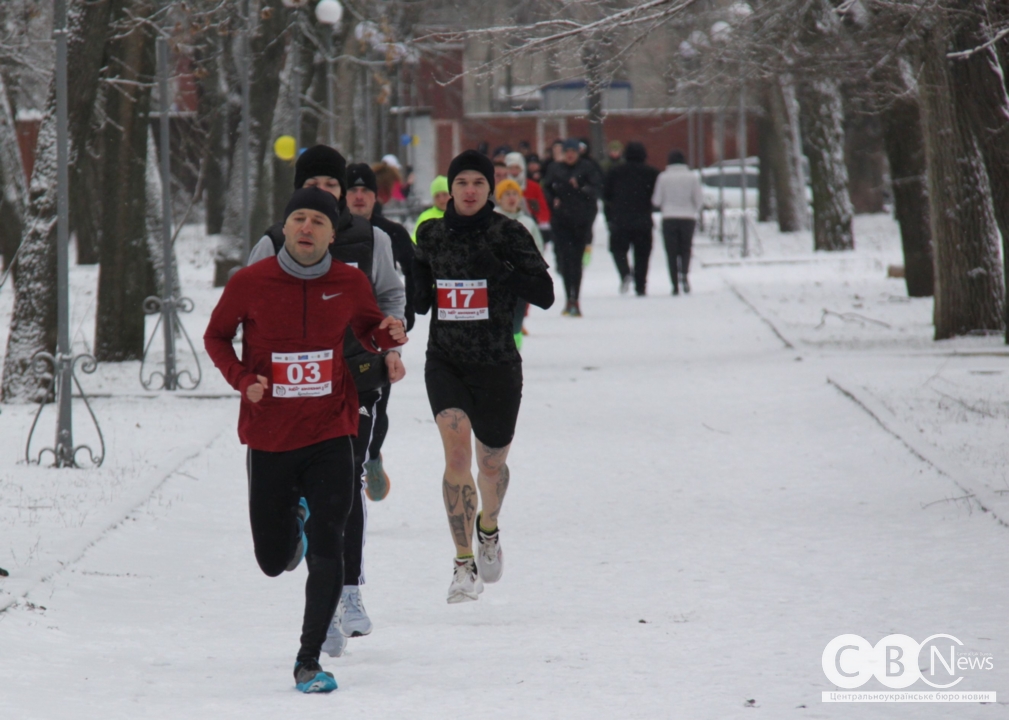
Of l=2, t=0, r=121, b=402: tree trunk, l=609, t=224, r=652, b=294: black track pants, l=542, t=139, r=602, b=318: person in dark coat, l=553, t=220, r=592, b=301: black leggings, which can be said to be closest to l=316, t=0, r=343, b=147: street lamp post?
l=542, t=139, r=602, b=318: person in dark coat

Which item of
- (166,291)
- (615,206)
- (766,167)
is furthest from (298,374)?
(766,167)

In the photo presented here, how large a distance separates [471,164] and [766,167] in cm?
3791

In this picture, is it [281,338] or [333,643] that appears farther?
[333,643]

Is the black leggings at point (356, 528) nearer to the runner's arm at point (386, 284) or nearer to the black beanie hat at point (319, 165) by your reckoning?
the runner's arm at point (386, 284)

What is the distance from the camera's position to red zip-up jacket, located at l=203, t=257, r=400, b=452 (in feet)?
17.9

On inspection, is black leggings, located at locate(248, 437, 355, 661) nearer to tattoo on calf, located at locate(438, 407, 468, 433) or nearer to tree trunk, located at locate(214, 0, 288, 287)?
tattoo on calf, located at locate(438, 407, 468, 433)

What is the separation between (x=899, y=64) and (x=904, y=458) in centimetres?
946

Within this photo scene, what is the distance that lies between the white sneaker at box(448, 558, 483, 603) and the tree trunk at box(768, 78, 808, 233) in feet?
98.7

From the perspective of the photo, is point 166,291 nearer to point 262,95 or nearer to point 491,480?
point 491,480

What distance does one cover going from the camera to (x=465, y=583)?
693 cm

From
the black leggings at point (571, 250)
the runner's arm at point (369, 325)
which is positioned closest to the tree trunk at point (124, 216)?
the black leggings at point (571, 250)

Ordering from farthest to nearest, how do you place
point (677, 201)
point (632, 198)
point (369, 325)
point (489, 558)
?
point (677, 201) → point (632, 198) → point (489, 558) → point (369, 325)

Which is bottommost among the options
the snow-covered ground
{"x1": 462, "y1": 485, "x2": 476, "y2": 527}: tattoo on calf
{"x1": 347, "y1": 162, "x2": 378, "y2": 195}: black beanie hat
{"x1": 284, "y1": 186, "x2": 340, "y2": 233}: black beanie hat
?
the snow-covered ground

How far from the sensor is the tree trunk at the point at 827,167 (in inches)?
1139
